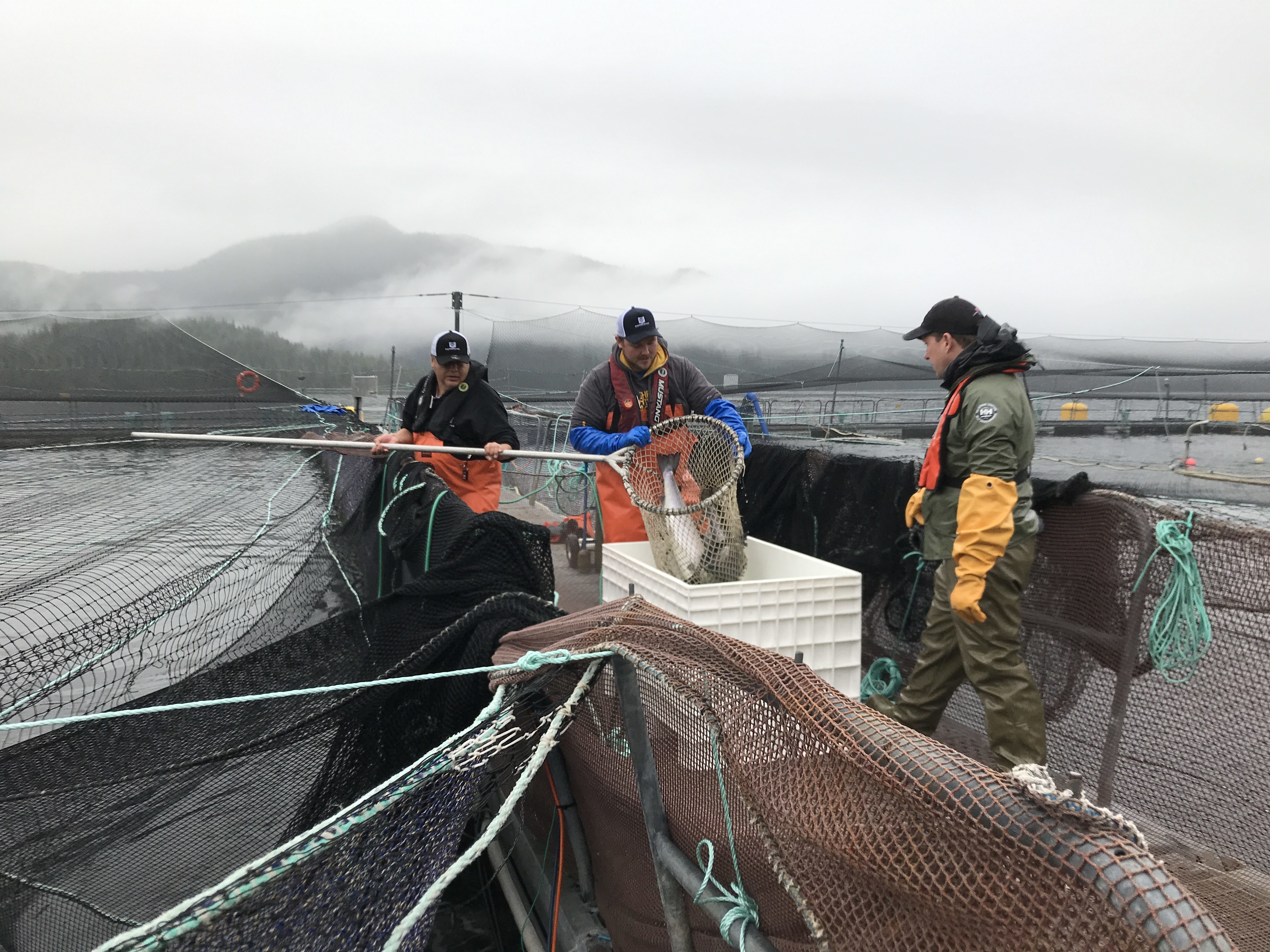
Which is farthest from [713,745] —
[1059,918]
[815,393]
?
[815,393]

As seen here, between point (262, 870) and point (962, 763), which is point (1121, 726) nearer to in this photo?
point (962, 763)

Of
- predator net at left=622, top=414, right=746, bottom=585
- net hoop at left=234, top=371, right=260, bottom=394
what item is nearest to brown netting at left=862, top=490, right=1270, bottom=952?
predator net at left=622, top=414, right=746, bottom=585

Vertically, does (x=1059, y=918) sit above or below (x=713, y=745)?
above

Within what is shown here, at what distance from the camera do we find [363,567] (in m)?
4.64

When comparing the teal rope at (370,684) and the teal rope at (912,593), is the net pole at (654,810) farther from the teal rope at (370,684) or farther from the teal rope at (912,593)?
the teal rope at (912,593)

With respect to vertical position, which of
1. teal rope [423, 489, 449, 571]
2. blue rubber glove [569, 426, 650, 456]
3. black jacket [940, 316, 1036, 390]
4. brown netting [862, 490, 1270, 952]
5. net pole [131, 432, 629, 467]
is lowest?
brown netting [862, 490, 1270, 952]

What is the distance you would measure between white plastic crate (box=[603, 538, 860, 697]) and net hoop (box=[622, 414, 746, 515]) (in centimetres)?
30

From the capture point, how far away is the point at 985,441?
333cm

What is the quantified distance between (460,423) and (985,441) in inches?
130

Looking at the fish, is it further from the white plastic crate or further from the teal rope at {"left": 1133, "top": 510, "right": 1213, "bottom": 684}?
the teal rope at {"left": 1133, "top": 510, "right": 1213, "bottom": 684}

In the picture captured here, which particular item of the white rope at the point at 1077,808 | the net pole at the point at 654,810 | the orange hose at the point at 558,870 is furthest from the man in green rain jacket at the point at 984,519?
the white rope at the point at 1077,808

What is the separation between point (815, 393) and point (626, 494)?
11485mm

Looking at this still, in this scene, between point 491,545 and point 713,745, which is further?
point 491,545

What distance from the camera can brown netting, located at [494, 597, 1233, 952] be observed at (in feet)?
2.92
